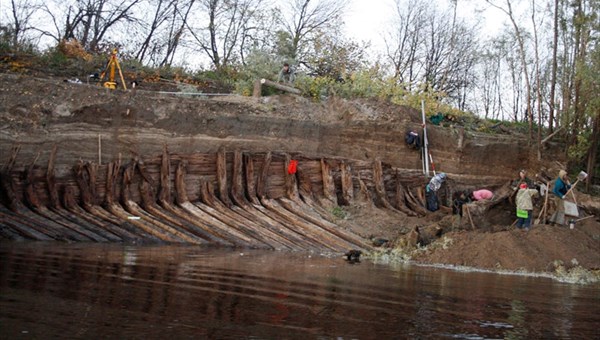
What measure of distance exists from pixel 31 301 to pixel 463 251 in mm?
11225

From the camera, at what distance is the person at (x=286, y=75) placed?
26141mm

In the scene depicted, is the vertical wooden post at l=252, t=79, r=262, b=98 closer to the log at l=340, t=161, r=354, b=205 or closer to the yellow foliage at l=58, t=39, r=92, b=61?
the log at l=340, t=161, r=354, b=205

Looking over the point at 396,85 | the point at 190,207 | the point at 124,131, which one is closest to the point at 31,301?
the point at 190,207

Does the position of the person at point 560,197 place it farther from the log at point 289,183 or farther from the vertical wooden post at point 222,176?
the vertical wooden post at point 222,176

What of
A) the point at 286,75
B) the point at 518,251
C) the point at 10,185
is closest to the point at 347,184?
the point at 286,75

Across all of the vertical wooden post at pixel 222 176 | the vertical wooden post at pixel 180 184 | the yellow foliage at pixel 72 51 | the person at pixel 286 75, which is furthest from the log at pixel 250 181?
the yellow foliage at pixel 72 51

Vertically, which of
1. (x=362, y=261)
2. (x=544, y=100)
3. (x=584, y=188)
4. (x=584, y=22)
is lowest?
(x=362, y=261)

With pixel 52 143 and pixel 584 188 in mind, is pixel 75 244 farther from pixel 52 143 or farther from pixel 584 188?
pixel 584 188

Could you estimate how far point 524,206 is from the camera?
18141 mm

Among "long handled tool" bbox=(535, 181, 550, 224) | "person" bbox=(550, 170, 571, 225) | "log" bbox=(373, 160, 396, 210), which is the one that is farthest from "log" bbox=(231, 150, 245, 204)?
"person" bbox=(550, 170, 571, 225)

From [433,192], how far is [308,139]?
440 cm

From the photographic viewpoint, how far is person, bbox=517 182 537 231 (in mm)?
18156

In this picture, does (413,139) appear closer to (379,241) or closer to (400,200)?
(400,200)

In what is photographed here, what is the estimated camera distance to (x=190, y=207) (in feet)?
60.9
